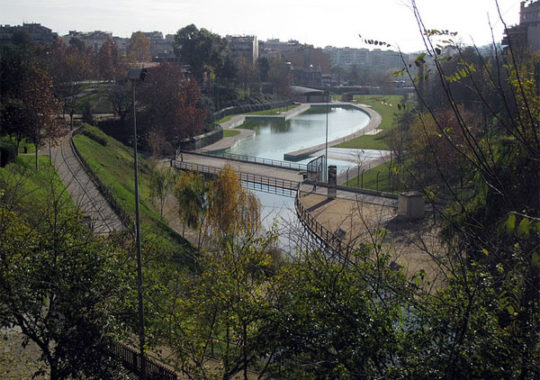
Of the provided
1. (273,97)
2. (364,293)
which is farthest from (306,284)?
(273,97)

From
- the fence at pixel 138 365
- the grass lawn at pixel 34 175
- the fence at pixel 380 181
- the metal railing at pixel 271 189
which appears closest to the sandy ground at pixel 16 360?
the fence at pixel 138 365

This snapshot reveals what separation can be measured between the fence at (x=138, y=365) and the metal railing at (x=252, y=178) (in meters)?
20.4

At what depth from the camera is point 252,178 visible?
35062mm

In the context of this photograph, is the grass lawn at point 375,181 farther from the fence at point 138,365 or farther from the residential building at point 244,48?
the residential building at point 244,48

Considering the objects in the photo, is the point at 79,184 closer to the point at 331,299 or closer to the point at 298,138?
the point at 331,299

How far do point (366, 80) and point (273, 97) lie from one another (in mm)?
41577

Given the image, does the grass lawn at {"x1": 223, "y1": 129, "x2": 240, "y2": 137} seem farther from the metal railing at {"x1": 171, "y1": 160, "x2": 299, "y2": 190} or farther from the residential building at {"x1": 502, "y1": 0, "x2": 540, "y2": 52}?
the residential building at {"x1": 502, "y1": 0, "x2": 540, "y2": 52}

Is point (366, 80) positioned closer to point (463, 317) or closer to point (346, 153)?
point (346, 153)

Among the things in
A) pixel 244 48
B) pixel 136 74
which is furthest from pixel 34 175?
pixel 244 48

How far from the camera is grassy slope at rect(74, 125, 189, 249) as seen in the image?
22.4 metres

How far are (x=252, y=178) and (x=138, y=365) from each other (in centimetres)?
2516

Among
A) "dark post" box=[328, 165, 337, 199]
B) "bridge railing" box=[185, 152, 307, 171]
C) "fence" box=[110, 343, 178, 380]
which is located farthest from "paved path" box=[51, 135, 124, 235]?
"bridge railing" box=[185, 152, 307, 171]

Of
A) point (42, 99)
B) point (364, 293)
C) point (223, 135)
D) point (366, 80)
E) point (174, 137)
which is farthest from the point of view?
point (366, 80)

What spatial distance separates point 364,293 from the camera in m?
7.58
